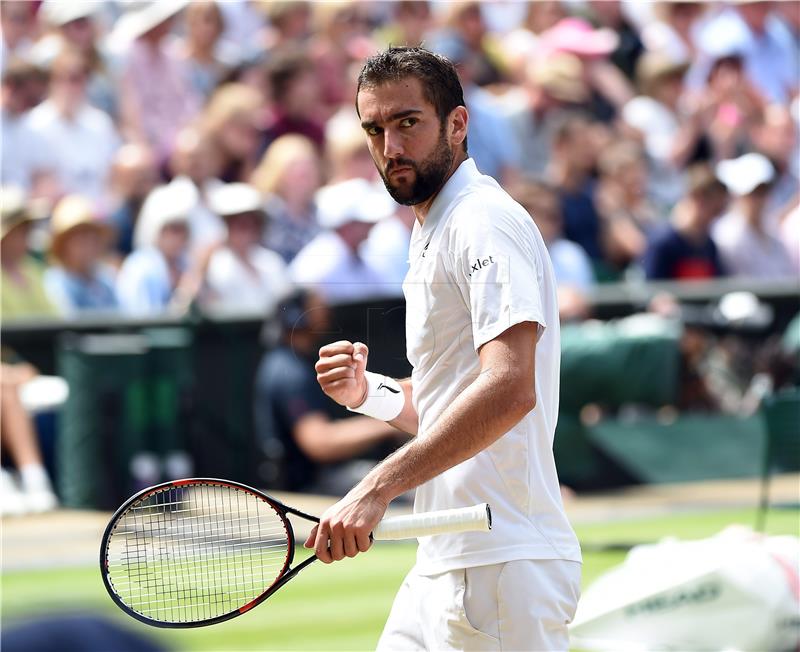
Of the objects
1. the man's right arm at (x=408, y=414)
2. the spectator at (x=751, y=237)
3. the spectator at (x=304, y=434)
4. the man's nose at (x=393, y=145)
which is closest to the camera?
the man's nose at (x=393, y=145)

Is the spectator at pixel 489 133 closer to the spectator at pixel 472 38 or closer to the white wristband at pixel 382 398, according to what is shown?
Result: the spectator at pixel 472 38

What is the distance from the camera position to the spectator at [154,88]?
941 centimetres

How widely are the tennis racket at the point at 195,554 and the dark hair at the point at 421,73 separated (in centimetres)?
83

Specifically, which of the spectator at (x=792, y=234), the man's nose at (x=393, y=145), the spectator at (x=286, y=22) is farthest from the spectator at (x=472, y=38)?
the man's nose at (x=393, y=145)

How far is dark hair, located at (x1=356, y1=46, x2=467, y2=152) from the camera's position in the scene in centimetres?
276

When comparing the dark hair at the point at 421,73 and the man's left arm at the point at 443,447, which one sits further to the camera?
the dark hair at the point at 421,73

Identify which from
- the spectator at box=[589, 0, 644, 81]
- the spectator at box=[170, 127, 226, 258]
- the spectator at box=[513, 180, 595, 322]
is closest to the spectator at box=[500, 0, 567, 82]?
the spectator at box=[589, 0, 644, 81]

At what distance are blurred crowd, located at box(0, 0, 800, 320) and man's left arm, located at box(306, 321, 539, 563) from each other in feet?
11.9

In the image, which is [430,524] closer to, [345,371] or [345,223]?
[345,371]

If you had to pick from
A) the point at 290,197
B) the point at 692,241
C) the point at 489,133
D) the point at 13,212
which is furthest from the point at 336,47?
the point at 13,212

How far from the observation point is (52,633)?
1.13 metres

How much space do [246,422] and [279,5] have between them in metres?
3.83

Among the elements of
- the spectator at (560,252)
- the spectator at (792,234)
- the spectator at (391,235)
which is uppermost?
the spectator at (391,235)

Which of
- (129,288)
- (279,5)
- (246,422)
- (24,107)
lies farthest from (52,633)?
(279,5)
